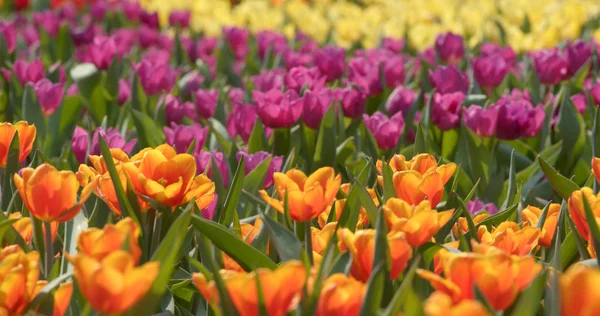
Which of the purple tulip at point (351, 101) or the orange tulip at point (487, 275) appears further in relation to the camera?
the purple tulip at point (351, 101)

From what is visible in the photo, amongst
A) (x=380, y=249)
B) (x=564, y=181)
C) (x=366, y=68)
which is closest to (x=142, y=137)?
(x=366, y=68)

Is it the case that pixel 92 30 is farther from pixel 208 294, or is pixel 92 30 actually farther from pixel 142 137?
pixel 208 294

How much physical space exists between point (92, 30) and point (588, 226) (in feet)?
11.9

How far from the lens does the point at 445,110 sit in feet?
8.29

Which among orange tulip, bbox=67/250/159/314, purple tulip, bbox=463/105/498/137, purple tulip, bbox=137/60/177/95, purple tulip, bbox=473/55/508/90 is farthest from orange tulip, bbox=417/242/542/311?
purple tulip, bbox=137/60/177/95

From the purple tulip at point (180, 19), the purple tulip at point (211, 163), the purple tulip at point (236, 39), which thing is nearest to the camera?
the purple tulip at point (211, 163)

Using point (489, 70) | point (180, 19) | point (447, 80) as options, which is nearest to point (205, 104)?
point (447, 80)

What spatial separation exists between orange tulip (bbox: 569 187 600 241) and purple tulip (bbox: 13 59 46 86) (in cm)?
217

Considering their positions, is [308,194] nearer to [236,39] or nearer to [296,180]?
[296,180]

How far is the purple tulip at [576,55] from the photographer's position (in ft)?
10.7

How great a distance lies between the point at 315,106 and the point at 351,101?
0.96 ft

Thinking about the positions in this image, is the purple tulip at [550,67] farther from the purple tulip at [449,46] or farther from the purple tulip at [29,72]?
the purple tulip at [29,72]

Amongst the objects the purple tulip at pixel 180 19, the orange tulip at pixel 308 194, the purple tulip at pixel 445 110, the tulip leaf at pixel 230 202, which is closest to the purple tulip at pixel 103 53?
the purple tulip at pixel 445 110

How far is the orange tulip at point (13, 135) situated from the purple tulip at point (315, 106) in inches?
34.6
